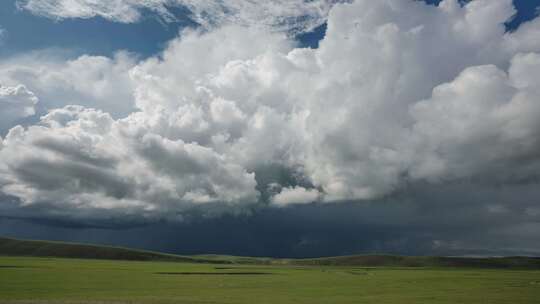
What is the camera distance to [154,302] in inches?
1891

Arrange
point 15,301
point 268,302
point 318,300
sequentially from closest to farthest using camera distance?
1. point 15,301
2. point 268,302
3. point 318,300

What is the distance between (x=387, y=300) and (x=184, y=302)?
2301 cm

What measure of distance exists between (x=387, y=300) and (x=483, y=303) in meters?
10.2

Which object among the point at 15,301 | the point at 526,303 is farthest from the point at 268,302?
the point at 526,303

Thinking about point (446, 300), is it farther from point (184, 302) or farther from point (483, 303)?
point (184, 302)

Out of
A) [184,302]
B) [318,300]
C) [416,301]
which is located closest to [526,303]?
[416,301]

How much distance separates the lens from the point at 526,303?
51.7 metres

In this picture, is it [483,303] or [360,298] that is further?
[360,298]

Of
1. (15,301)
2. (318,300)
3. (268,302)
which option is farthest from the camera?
(318,300)

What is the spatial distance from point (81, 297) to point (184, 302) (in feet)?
42.0

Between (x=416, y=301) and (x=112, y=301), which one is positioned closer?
(x=112, y=301)

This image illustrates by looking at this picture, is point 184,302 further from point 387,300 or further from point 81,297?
point 387,300

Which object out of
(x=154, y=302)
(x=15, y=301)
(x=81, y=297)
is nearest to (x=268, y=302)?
(x=154, y=302)

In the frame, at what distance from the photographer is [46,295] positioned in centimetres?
5388
